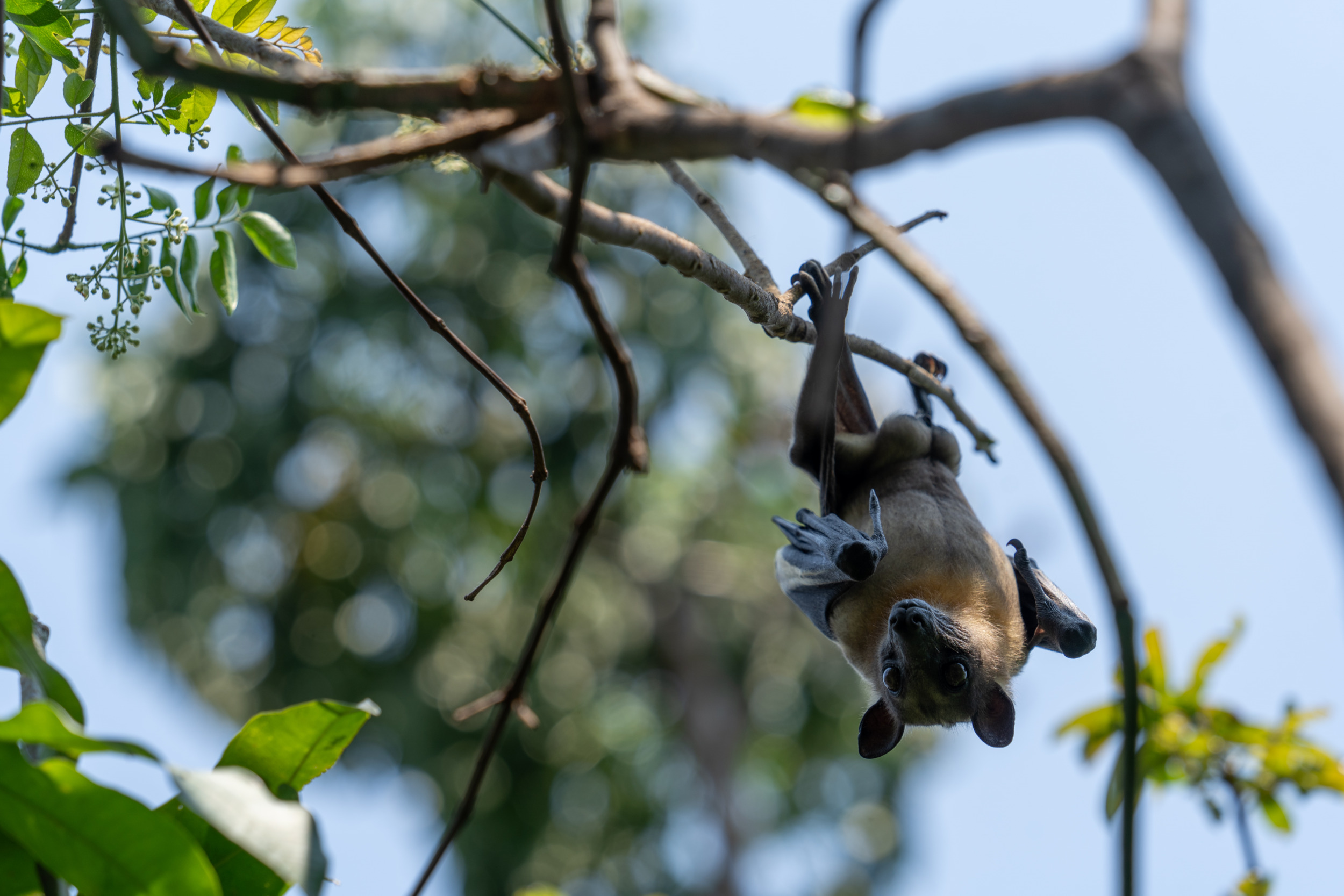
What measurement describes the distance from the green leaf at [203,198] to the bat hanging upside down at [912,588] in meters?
1.79

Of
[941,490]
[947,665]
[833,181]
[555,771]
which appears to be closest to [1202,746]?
[947,665]

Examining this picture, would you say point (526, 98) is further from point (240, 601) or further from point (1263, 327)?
point (240, 601)

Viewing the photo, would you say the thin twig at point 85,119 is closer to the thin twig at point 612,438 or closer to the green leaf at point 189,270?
the green leaf at point 189,270

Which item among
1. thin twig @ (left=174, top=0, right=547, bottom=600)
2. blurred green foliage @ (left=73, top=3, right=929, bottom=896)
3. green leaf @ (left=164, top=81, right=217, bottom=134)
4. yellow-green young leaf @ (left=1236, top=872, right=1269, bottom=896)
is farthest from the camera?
blurred green foliage @ (left=73, top=3, right=929, bottom=896)

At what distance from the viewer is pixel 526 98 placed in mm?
1057

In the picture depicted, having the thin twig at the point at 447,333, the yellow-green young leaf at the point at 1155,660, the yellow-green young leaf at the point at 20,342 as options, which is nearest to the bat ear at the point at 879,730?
the yellow-green young leaf at the point at 1155,660

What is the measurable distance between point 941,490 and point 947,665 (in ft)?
2.44

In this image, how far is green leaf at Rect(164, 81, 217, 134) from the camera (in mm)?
2498

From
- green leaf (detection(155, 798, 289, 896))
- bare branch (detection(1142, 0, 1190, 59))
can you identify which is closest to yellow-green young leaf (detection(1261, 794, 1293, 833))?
green leaf (detection(155, 798, 289, 896))

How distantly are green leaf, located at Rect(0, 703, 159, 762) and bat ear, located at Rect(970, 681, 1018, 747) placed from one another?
9.50 ft

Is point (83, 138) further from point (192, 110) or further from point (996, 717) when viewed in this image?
point (996, 717)

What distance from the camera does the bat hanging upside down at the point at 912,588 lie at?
11.6ft

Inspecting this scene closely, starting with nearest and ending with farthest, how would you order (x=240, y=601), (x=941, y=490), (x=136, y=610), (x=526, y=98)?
1. (x=526, y=98)
2. (x=941, y=490)
3. (x=136, y=610)
4. (x=240, y=601)

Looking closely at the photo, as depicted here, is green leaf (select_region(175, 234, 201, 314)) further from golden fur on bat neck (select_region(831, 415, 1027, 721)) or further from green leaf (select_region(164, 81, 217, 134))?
golden fur on bat neck (select_region(831, 415, 1027, 721))
